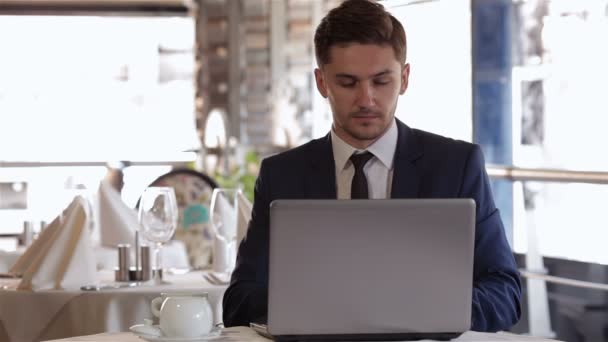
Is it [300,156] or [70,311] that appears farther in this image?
[70,311]

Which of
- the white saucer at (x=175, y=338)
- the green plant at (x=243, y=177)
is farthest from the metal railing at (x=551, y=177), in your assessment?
the white saucer at (x=175, y=338)

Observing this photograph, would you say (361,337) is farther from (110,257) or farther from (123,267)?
(110,257)

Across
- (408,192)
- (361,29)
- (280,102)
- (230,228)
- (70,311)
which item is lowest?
(70,311)

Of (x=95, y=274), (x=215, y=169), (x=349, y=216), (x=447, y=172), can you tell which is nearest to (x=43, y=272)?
(x=95, y=274)

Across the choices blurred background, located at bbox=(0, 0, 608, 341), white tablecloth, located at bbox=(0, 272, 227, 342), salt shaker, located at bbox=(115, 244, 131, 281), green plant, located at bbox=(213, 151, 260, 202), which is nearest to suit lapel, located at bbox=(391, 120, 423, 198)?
white tablecloth, located at bbox=(0, 272, 227, 342)

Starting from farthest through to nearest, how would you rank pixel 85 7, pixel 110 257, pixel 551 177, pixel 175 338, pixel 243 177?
pixel 85 7 < pixel 243 177 < pixel 551 177 < pixel 110 257 < pixel 175 338

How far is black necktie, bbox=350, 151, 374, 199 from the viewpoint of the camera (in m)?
2.23

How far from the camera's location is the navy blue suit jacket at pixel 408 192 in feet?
6.91

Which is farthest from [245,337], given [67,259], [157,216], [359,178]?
[67,259]

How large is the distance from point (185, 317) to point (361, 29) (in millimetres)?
682

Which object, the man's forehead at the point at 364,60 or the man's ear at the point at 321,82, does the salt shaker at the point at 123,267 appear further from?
the man's forehead at the point at 364,60

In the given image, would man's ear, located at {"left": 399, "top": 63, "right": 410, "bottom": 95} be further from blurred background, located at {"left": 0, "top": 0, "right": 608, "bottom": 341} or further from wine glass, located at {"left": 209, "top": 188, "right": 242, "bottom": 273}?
blurred background, located at {"left": 0, "top": 0, "right": 608, "bottom": 341}

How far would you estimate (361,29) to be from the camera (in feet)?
7.12

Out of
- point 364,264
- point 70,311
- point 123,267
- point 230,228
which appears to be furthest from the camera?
point 230,228
